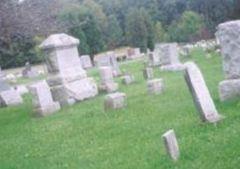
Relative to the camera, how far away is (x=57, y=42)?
61.4 feet

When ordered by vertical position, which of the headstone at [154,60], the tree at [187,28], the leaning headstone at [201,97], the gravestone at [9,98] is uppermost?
the leaning headstone at [201,97]

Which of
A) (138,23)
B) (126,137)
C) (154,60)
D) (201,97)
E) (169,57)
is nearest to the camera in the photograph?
(201,97)

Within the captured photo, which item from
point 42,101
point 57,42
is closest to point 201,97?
point 42,101

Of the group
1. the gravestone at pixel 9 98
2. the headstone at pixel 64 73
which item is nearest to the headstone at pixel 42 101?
the headstone at pixel 64 73

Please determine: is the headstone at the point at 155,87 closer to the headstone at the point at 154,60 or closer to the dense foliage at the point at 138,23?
the headstone at the point at 154,60

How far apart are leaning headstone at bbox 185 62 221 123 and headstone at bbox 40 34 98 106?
864 cm

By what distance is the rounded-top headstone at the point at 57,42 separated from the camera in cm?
1862

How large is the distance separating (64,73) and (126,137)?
9.04 m

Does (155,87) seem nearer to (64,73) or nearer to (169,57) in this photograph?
(64,73)

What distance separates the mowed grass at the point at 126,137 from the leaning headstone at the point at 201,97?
0.58 ft

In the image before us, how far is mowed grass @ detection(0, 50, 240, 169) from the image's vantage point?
25.5 ft

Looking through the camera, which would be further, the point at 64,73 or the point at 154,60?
the point at 154,60

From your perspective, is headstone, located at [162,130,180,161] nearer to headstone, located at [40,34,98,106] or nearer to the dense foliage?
headstone, located at [40,34,98,106]

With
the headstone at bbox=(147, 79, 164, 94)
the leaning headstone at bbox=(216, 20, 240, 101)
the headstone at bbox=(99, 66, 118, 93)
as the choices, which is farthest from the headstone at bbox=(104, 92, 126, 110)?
the headstone at bbox=(99, 66, 118, 93)
